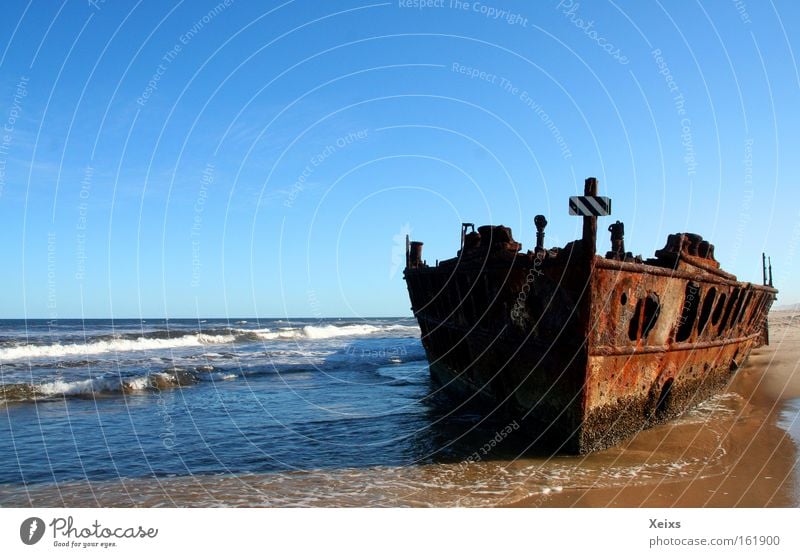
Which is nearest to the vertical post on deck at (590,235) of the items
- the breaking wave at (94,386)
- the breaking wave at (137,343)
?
the breaking wave at (94,386)

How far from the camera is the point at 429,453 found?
831 centimetres

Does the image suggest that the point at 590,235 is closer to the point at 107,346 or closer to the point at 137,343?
the point at 107,346

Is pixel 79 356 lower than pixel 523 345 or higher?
lower

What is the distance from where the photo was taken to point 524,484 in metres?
6.52

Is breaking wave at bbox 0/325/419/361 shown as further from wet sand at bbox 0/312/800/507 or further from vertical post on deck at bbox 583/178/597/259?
vertical post on deck at bbox 583/178/597/259

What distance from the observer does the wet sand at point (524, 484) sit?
19.9 ft

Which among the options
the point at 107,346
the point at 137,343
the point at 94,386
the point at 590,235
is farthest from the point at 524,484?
the point at 137,343

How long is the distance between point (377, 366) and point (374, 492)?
17010 mm

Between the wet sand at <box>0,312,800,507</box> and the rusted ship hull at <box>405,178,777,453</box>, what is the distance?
658 mm

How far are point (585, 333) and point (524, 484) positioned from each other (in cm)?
198

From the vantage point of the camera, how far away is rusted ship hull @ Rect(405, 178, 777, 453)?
23.8 feet

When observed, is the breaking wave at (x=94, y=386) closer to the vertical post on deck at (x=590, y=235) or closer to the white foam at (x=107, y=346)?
the white foam at (x=107, y=346)
